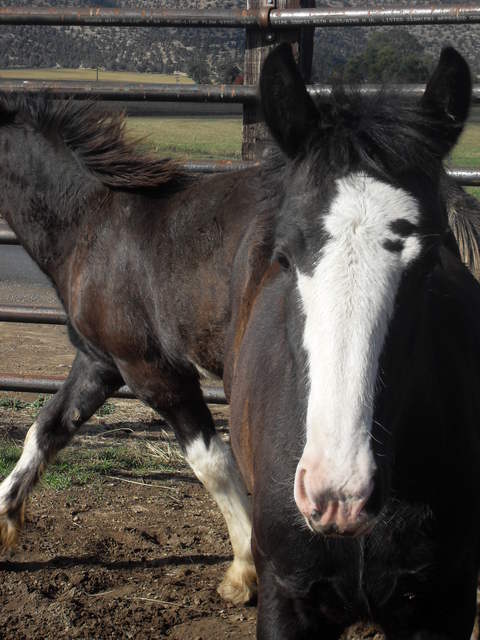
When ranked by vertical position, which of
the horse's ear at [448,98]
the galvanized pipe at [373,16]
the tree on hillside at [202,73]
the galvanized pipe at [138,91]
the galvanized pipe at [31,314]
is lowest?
the galvanized pipe at [31,314]

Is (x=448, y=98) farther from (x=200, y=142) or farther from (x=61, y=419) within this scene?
(x=200, y=142)

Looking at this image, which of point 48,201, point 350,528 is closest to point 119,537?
point 48,201

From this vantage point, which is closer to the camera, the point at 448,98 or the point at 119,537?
the point at 448,98

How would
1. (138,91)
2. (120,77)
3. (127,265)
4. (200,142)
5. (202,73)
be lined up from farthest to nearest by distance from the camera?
(120,77), (200,142), (202,73), (138,91), (127,265)

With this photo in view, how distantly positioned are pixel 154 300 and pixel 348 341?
1.75 metres

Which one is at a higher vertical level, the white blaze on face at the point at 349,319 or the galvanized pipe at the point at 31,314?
the white blaze on face at the point at 349,319

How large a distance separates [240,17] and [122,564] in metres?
2.73

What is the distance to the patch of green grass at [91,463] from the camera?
4359 millimetres

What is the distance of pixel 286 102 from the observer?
2107 millimetres

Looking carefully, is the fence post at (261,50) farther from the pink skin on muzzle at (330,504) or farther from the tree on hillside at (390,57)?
the pink skin on muzzle at (330,504)

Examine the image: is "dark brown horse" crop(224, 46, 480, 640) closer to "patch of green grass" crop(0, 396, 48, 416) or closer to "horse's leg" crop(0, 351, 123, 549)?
"horse's leg" crop(0, 351, 123, 549)

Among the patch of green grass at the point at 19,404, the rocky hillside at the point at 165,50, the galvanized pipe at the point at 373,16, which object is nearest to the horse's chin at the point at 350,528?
the galvanized pipe at the point at 373,16

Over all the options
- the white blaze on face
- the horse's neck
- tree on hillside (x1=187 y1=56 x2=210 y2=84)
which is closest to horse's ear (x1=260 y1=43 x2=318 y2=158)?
the white blaze on face

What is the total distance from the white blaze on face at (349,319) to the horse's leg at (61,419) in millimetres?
2050
